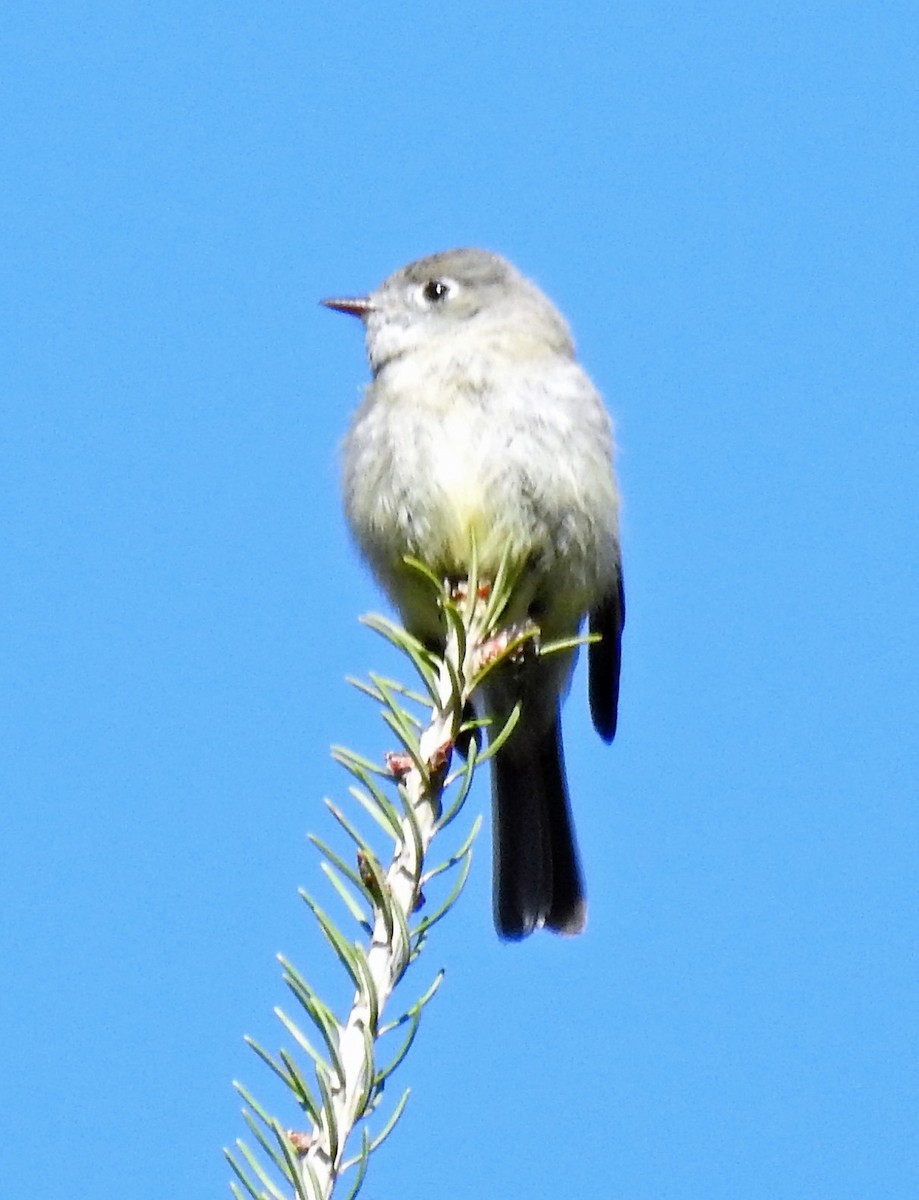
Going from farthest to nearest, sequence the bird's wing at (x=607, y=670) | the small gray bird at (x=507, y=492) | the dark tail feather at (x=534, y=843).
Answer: the bird's wing at (x=607, y=670) → the dark tail feather at (x=534, y=843) → the small gray bird at (x=507, y=492)

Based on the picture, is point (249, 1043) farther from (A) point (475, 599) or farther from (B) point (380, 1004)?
(A) point (475, 599)

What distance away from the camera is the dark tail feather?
15.6ft

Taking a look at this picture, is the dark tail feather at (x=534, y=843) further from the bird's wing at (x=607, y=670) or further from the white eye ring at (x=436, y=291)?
the white eye ring at (x=436, y=291)

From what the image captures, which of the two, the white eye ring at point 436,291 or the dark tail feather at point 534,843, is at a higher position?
the white eye ring at point 436,291

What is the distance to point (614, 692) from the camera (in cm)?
529

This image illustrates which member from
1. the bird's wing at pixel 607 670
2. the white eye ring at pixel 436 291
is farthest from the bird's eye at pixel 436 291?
the bird's wing at pixel 607 670

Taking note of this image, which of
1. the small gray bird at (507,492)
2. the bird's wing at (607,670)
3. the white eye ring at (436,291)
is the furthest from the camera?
the white eye ring at (436,291)

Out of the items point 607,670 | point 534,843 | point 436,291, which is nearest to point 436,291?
point 436,291

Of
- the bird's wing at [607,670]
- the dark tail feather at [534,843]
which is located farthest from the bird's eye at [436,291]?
the dark tail feather at [534,843]

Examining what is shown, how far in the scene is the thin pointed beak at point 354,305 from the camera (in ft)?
17.5

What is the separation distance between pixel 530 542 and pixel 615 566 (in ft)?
2.35

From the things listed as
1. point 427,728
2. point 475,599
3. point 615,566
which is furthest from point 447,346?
point 427,728

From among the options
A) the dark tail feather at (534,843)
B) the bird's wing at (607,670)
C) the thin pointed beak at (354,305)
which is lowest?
the dark tail feather at (534,843)

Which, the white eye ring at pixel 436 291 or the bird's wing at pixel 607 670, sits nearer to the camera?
the bird's wing at pixel 607 670
